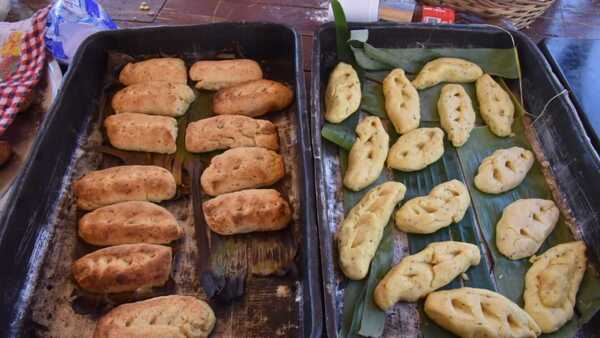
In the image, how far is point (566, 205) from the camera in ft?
5.02

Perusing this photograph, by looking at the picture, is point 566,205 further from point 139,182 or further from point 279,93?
point 139,182

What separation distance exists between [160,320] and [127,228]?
0.35m

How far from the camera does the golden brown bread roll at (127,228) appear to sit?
141 centimetres

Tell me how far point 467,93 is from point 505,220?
67cm

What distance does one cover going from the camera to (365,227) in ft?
4.54

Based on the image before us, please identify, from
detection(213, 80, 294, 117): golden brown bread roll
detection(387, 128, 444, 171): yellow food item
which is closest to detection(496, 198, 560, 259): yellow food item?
detection(387, 128, 444, 171): yellow food item

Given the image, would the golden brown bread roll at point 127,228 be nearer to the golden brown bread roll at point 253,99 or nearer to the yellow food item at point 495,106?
the golden brown bread roll at point 253,99

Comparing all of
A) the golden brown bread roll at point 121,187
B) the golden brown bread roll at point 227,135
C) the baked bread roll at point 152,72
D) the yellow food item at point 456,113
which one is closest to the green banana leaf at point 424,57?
the yellow food item at point 456,113

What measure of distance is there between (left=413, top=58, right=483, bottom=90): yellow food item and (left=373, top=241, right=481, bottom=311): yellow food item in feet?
2.58

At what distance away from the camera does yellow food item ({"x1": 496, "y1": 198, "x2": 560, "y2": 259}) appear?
1.39 metres

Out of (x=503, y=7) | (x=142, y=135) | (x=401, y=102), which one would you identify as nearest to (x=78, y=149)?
(x=142, y=135)

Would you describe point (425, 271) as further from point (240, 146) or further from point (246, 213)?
point (240, 146)

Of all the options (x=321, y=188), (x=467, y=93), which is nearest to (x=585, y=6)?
(x=467, y=93)

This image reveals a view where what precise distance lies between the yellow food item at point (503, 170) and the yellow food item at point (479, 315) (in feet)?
1.40
